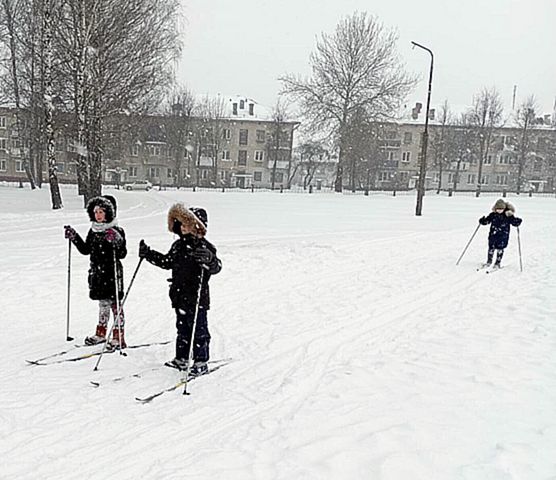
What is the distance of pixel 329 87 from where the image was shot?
4500 centimetres

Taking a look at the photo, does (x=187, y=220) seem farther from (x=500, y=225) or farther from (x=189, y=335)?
(x=500, y=225)

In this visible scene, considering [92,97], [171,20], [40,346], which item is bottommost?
[40,346]

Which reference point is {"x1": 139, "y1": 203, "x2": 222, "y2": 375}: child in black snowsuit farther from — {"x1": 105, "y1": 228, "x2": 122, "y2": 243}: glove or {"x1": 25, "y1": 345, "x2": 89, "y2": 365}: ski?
{"x1": 25, "y1": 345, "x2": 89, "y2": 365}: ski

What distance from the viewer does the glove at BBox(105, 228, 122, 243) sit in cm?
584

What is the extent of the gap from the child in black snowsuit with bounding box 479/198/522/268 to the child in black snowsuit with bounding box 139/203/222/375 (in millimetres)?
8612

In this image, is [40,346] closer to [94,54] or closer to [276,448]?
[276,448]

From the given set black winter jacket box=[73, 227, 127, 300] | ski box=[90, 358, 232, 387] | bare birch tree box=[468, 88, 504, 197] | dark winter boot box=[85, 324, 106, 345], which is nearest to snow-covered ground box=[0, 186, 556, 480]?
ski box=[90, 358, 232, 387]

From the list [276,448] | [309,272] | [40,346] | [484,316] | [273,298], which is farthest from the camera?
[309,272]

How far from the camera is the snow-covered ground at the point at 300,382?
3.76 m

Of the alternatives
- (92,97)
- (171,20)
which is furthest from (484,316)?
(171,20)

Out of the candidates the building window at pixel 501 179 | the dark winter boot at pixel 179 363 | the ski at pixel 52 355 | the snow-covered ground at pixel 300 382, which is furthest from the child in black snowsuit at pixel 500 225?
the building window at pixel 501 179

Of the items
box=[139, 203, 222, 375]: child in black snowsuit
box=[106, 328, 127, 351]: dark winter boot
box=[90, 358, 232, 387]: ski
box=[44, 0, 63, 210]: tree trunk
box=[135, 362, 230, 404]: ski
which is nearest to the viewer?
box=[135, 362, 230, 404]: ski

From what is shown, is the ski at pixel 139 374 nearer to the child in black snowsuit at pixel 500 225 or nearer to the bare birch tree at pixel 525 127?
the child in black snowsuit at pixel 500 225

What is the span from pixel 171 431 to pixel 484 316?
5356 millimetres
